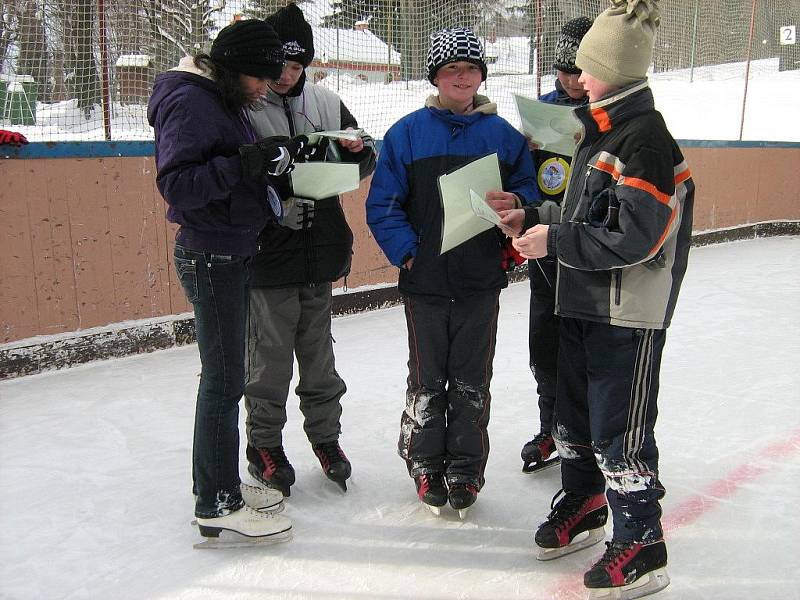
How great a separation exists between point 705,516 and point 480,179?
134 centimetres

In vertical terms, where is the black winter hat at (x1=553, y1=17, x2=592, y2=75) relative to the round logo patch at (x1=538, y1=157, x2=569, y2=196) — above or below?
above

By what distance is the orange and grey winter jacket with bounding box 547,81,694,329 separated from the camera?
1702 millimetres

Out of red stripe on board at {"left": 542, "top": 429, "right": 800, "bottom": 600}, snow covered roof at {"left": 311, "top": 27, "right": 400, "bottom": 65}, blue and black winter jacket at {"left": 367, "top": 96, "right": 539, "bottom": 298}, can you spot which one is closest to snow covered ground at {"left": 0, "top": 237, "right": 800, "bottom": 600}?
red stripe on board at {"left": 542, "top": 429, "right": 800, "bottom": 600}

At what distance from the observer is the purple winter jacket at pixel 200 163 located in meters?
1.81

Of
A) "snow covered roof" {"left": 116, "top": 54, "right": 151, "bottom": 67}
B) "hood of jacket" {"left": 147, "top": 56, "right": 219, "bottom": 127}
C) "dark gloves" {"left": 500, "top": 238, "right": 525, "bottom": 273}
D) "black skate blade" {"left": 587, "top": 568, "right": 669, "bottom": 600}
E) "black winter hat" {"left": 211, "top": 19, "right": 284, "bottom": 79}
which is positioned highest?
"snow covered roof" {"left": 116, "top": 54, "right": 151, "bottom": 67}

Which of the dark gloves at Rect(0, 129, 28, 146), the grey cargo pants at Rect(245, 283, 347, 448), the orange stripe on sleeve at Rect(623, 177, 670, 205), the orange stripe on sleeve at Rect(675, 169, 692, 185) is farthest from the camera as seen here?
the dark gloves at Rect(0, 129, 28, 146)

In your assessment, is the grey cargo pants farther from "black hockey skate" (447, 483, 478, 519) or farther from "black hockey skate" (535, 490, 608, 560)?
"black hockey skate" (535, 490, 608, 560)

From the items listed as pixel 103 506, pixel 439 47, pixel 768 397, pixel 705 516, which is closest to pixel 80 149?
pixel 103 506

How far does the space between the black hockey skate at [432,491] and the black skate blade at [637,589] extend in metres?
0.57

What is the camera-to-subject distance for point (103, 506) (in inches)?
94.8

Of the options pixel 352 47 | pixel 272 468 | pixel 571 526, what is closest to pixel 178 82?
pixel 272 468

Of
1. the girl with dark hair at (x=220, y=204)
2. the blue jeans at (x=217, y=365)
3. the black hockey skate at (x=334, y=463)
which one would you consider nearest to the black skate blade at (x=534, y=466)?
the black hockey skate at (x=334, y=463)

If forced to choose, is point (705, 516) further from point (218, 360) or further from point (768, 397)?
point (218, 360)

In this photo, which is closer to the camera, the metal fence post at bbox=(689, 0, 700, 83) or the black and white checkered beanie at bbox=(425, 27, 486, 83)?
the black and white checkered beanie at bbox=(425, 27, 486, 83)
